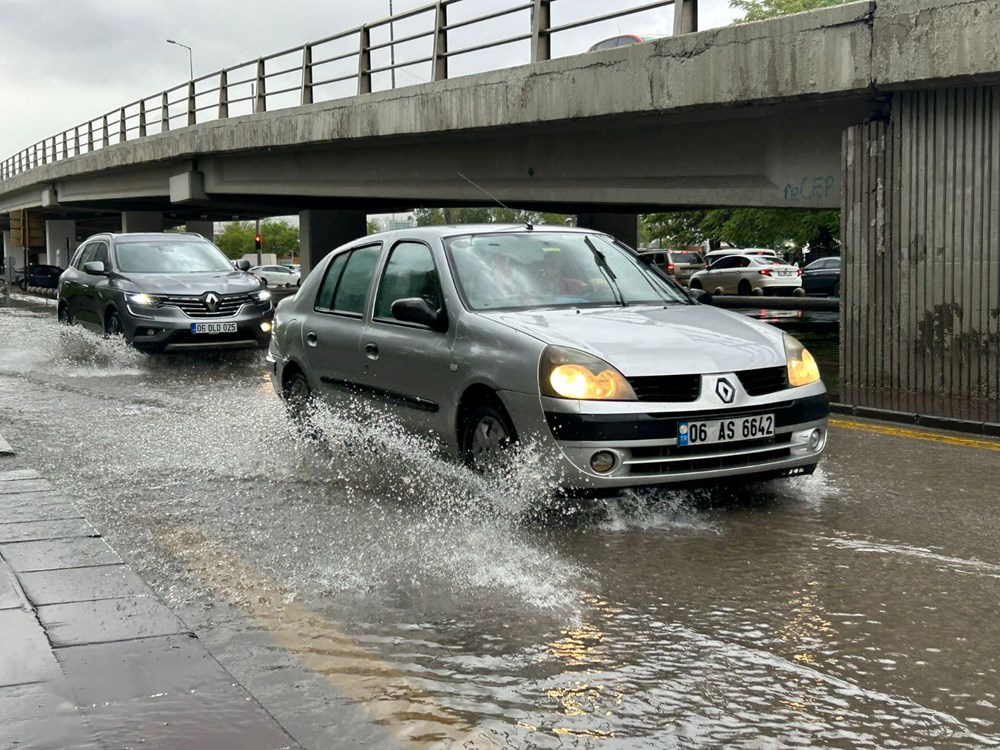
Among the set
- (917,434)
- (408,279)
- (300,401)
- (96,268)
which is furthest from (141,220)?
(408,279)

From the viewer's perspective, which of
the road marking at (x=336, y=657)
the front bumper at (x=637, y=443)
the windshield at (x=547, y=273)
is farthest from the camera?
the windshield at (x=547, y=273)

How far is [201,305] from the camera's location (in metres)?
15.7

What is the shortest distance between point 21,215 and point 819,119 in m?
40.7

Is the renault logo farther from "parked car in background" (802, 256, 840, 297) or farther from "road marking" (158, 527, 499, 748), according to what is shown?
"parked car in background" (802, 256, 840, 297)

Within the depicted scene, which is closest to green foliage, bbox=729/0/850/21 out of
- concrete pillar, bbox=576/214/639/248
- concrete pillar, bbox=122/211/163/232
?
concrete pillar, bbox=576/214/639/248

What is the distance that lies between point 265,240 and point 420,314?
14223 cm

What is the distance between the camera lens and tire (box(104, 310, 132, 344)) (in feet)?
51.6

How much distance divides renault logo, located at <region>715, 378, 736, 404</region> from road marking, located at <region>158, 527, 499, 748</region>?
2.29 m

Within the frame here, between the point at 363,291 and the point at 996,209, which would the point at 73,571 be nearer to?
the point at 363,291

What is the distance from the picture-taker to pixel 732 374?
6.10 m

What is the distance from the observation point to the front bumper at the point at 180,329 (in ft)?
50.5

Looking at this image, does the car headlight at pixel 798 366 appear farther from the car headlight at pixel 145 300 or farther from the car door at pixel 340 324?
the car headlight at pixel 145 300

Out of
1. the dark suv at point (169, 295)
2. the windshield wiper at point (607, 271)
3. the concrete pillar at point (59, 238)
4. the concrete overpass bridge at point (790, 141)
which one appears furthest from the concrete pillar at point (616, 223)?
the concrete pillar at point (59, 238)

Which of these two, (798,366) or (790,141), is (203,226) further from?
(798,366)
